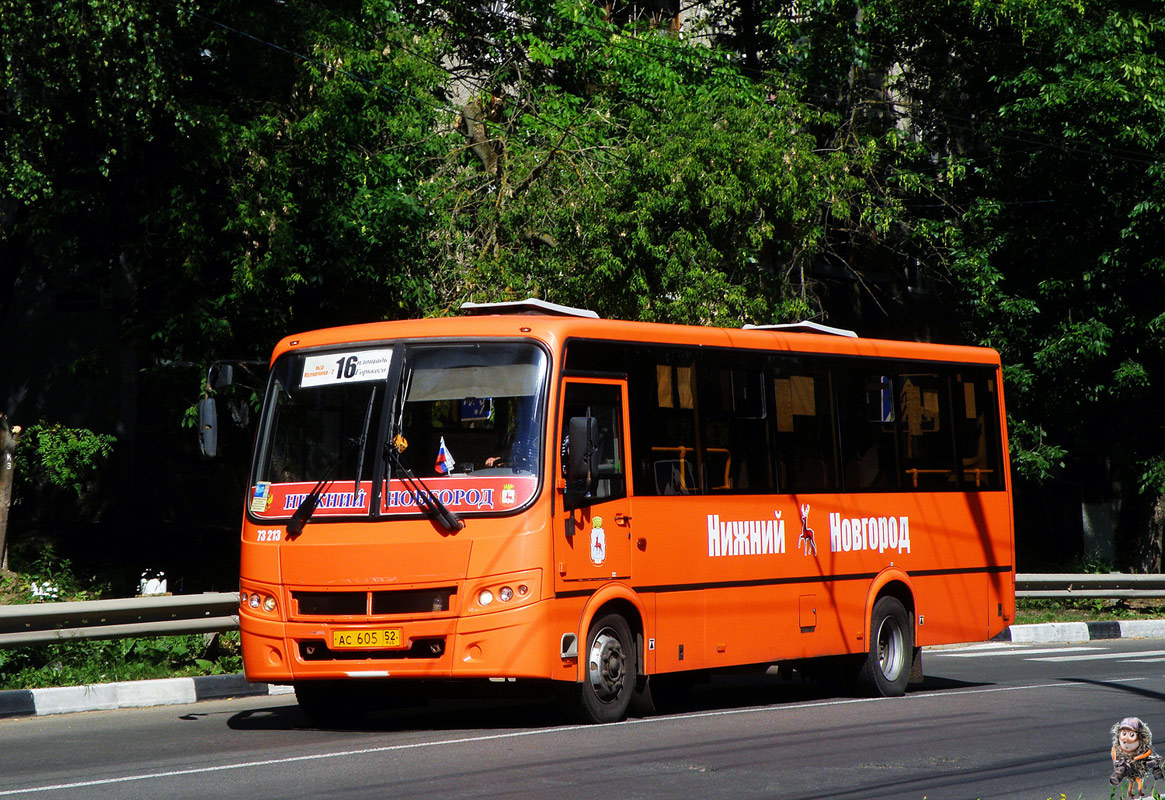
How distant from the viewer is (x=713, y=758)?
8656 millimetres

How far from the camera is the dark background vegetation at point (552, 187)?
16.7 metres

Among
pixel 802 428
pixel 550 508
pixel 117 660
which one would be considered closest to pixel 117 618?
pixel 117 660

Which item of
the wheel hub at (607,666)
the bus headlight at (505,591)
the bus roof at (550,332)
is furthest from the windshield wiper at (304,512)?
the wheel hub at (607,666)

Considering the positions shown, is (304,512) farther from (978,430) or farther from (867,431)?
(978,430)

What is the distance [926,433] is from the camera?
13766mm

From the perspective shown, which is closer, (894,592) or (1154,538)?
(894,592)

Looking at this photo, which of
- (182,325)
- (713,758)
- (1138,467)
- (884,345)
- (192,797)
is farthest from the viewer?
(1138,467)

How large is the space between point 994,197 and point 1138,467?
5.01 metres

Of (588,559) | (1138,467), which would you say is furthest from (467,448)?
(1138,467)

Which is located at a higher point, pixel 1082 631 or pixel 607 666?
pixel 607 666

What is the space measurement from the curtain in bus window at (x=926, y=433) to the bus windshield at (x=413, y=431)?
15.7 ft

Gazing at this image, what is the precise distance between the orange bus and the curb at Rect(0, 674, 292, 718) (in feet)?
7.16

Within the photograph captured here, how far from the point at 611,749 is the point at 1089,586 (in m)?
14.9

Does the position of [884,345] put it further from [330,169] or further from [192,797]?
[192,797]
